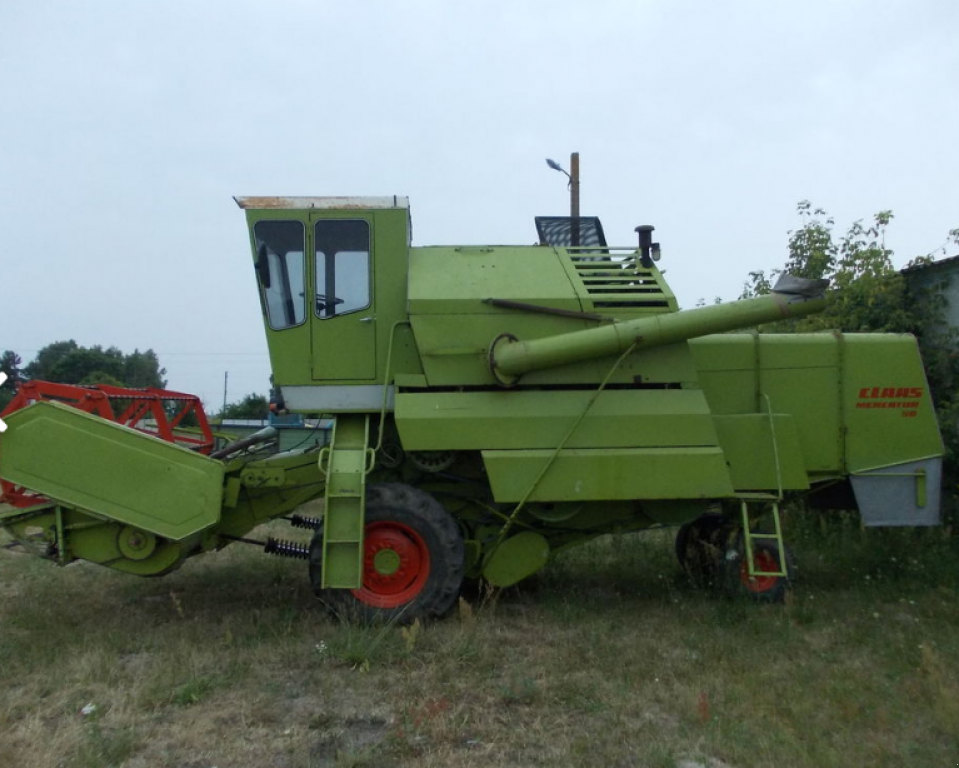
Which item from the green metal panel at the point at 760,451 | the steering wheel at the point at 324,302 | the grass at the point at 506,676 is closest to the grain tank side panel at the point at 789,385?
the green metal panel at the point at 760,451

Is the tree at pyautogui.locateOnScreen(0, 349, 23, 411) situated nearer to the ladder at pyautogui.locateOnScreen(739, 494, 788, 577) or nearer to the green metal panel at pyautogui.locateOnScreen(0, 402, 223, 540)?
the green metal panel at pyautogui.locateOnScreen(0, 402, 223, 540)

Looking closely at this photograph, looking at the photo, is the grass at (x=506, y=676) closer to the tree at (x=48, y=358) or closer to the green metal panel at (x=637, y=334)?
the green metal panel at (x=637, y=334)

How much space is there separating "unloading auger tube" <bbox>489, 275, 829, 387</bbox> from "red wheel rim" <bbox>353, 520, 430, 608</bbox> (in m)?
1.34

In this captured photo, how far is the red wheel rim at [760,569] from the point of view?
691 cm

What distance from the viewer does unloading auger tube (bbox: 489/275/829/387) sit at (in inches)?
247

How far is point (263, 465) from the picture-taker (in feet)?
22.2

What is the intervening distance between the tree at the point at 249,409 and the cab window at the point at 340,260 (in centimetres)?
2912

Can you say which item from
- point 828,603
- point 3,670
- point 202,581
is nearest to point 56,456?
point 3,670

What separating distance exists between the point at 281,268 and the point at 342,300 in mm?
539

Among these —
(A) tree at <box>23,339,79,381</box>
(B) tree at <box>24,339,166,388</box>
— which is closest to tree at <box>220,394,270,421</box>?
(B) tree at <box>24,339,166,388</box>

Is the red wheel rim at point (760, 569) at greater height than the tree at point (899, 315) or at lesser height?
lesser

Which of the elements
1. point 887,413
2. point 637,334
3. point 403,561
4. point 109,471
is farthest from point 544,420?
point 109,471

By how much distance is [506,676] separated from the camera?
5273mm

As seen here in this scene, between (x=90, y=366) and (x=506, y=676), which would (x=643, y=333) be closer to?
(x=506, y=676)
